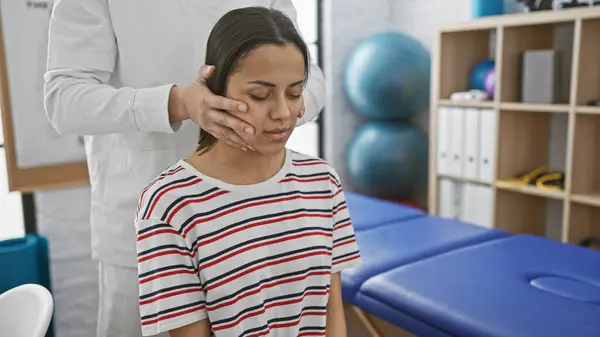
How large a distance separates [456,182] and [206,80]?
8.52 feet

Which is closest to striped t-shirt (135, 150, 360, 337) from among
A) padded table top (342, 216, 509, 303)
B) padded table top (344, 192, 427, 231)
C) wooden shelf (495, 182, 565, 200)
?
padded table top (342, 216, 509, 303)

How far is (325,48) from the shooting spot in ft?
12.6

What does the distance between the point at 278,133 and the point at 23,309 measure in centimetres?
78

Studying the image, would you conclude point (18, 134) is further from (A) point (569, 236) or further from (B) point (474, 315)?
(A) point (569, 236)

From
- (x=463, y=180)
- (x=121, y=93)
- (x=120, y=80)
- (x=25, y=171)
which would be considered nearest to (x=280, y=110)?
(x=121, y=93)

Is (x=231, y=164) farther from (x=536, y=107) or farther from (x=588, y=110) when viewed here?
(x=536, y=107)

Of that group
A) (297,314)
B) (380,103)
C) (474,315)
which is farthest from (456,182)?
(297,314)

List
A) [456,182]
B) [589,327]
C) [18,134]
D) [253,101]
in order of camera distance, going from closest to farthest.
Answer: [253,101] → [589,327] → [18,134] → [456,182]

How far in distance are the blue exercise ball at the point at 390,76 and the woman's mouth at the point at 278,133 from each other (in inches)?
101

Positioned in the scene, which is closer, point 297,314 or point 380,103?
point 297,314

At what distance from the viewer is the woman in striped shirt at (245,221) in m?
0.86

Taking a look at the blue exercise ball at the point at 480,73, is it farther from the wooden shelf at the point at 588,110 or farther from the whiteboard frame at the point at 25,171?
the whiteboard frame at the point at 25,171

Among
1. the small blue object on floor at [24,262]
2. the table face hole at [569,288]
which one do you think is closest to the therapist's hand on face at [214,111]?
the table face hole at [569,288]

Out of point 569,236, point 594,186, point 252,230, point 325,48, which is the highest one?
point 325,48
